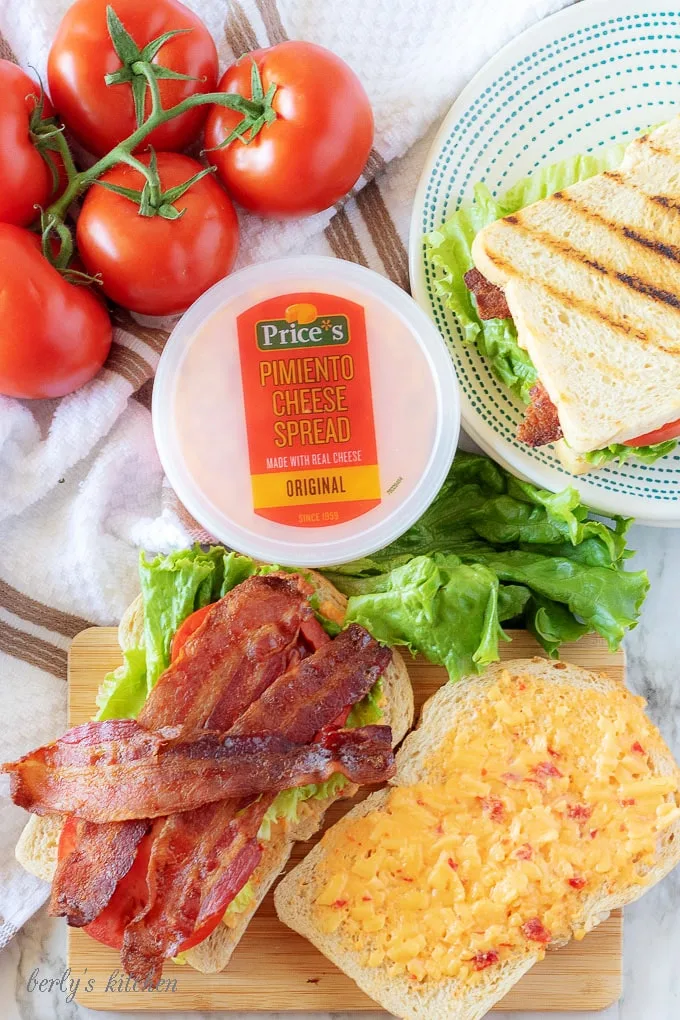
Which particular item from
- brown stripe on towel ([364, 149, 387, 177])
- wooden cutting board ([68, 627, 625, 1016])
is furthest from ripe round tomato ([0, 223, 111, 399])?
brown stripe on towel ([364, 149, 387, 177])

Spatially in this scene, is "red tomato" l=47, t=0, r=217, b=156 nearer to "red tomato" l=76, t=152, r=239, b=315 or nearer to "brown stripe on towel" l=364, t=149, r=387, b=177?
"red tomato" l=76, t=152, r=239, b=315

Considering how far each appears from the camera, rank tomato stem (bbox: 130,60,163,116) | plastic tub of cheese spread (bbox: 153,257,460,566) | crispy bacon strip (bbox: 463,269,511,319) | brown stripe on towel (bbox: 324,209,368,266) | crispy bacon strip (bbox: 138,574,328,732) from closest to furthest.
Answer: tomato stem (bbox: 130,60,163,116) → crispy bacon strip (bbox: 138,574,328,732) → plastic tub of cheese spread (bbox: 153,257,460,566) → crispy bacon strip (bbox: 463,269,511,319) → brown stripe on towel (bbox: 324,209,368,266)

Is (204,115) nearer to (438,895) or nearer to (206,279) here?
(206,279)

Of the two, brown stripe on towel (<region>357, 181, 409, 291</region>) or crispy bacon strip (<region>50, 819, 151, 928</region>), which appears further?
brown stripe on towel (<region>357, 181, 409, 291</region>)

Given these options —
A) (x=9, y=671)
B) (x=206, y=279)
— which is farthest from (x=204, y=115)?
(x=9, y=671)

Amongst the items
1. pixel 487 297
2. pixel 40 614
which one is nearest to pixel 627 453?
pixel 487 297

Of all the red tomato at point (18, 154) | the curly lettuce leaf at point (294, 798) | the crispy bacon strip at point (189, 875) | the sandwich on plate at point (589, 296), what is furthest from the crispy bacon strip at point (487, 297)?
the crispy bacon strip at point (189, 875)

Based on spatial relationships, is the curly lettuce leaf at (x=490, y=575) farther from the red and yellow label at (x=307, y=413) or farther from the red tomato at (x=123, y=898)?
the red tomato at (x=123, y=898)
